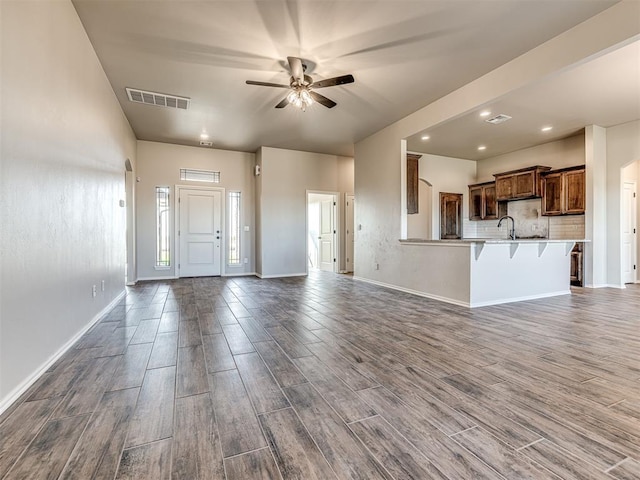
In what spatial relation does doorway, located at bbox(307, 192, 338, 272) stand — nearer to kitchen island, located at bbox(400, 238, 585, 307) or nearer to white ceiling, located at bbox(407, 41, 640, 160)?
white ceiling, located at bbox(407, 41, 640, 160)

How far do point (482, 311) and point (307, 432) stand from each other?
3.19 metres

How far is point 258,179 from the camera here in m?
7.28

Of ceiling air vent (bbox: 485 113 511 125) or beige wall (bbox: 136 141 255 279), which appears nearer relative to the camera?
ceiling air vent (bbox: 485 113 511 125)

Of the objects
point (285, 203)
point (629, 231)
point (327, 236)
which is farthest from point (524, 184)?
point (285, 203)

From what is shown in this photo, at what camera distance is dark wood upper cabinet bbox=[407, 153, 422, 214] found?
6.45 metres

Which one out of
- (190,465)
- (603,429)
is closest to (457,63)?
(603,429)

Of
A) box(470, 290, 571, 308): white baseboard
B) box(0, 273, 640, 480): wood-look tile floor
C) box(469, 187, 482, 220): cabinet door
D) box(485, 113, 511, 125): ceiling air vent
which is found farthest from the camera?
box(469, 187, 482, 220): cabinet door

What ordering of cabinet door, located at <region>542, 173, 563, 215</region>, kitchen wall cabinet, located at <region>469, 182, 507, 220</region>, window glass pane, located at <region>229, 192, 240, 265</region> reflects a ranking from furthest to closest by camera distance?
1. kitchen wall cabinet, located at <region>469, 182, 507, 220</region>
2. window glass pane, located at <region>229, 192, 240, 265</region>
3. cabinet door, located at <region>542, 173, 563, 215</region>

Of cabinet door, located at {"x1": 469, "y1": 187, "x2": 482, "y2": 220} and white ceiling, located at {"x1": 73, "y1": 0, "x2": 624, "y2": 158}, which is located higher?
white ceiling, located at {"x1": 73, "y1": 0, "x2": 624, "y2": 158}

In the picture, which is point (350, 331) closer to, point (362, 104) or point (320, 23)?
point (320, 23)

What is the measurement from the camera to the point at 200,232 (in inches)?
282

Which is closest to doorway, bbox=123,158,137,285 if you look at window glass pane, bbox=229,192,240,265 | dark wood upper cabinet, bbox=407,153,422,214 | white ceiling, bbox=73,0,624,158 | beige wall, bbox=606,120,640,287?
white ceiling, bbox=73,0,624,158

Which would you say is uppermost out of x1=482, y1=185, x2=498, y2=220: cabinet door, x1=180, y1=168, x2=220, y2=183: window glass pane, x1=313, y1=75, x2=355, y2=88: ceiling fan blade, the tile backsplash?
x1=313, y1=75, x2=355, y2=88: ceiling fan blade

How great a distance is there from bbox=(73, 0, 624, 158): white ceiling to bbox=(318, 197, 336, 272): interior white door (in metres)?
3.34
